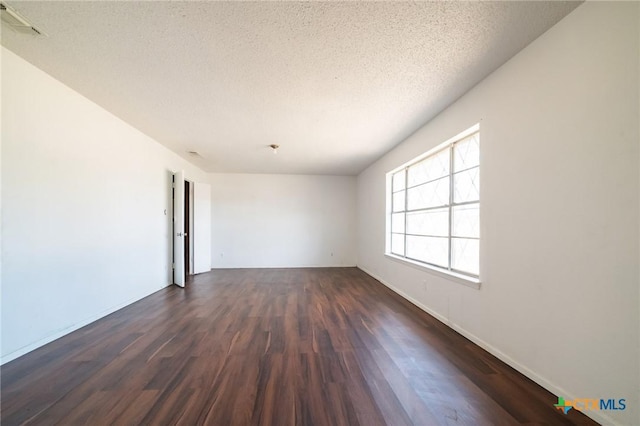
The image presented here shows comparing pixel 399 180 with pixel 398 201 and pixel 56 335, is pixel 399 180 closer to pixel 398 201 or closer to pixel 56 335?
pixel 398 201

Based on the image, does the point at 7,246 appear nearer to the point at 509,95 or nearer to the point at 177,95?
the point at 177,95

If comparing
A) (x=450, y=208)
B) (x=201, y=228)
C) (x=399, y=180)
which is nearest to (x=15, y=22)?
(x=450, y=208)

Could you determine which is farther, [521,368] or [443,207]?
[443,207]

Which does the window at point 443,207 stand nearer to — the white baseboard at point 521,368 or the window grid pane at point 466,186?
the window grid pane at point 466,186

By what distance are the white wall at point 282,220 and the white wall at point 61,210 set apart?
9.38 feet

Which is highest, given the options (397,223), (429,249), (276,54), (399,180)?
(276,54)

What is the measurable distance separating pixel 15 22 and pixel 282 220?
17.6 feet

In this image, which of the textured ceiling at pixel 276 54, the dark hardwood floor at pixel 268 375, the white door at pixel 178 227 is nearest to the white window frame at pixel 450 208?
the textured ceiling at pixel 276 54

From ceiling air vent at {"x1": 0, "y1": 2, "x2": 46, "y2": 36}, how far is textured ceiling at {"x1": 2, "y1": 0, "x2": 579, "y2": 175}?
6 centimetres

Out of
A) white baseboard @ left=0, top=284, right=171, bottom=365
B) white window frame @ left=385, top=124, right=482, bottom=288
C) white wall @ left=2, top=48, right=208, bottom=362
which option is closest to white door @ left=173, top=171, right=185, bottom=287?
white wall @ left=2, top=48, right=208, bottom=362

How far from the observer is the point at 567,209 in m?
→ 1.54

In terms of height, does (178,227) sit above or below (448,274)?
above

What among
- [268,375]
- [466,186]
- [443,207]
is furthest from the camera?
[443,207]

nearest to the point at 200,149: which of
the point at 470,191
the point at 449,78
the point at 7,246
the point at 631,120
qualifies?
the point at 7,246
